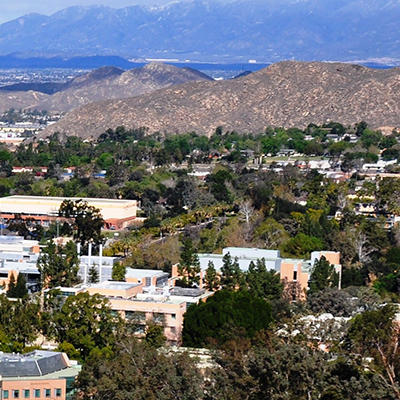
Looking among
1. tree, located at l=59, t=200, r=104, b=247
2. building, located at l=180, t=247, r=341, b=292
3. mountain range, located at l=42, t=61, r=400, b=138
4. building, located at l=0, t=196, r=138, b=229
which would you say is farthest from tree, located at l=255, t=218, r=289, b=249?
mountain range, located at l=42, t=61, r=400, b=138

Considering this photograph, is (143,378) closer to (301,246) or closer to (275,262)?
(275,262)

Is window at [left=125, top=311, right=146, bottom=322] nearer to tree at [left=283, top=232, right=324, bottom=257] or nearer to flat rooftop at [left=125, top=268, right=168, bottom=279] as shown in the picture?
flat rooftop at [left=125, top=268, right=168, bottom=279]

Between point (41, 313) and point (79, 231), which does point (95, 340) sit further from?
point (79, 231)

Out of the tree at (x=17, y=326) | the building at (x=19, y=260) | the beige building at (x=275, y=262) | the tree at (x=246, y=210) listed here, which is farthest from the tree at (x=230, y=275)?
the tree at (x=246, y=210)

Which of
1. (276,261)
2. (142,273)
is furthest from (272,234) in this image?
(142,273)

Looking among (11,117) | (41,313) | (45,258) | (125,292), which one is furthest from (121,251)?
(11,117)

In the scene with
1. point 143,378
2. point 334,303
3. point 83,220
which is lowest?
point 334,303
